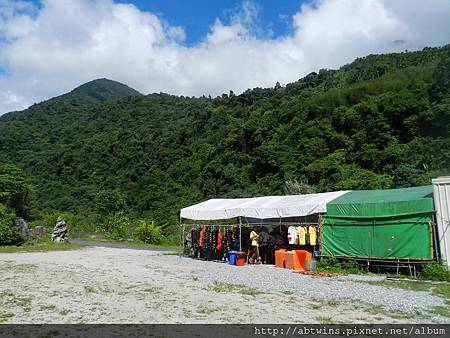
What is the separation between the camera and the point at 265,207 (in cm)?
1662

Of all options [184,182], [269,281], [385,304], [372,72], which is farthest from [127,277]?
[372,72]

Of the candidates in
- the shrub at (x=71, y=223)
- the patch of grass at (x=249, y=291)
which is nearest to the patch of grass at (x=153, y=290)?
the patch of grass at (x=249, y=291)

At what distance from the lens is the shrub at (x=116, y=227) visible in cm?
3956

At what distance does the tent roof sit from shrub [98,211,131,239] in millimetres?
28195

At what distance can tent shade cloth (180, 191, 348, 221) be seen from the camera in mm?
15234

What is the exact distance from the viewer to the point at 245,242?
18.6m

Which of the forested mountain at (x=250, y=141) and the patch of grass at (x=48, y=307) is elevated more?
the forested mountain at (x=250, y=141)

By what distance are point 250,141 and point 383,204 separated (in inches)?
2104

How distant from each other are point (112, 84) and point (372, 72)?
11951cm

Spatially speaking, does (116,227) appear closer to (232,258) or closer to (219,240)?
(219,240)

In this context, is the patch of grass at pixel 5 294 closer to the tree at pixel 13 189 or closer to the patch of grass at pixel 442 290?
the patch of grass at pixel 442 290

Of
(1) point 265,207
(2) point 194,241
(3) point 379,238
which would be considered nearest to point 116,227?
(2) point 194,241

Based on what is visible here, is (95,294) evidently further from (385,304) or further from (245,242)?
(245,242)

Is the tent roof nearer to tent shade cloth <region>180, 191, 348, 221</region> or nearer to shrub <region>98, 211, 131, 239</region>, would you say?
tent shade cloth <region>180, 191, 348, 221</region>
